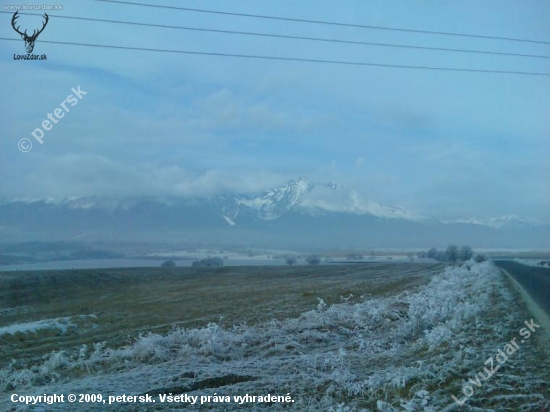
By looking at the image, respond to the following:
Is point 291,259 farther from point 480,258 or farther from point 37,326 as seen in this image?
point 37,326

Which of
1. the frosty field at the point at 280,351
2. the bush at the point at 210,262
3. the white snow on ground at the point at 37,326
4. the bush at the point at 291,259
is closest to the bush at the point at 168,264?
the bush at the point at 210,262

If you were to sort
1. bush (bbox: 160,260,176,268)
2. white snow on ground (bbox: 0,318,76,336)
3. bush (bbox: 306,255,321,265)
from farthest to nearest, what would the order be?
1. bush (bbox: 306,255,321,265)
2. bush (bbox: 160,260,176,268)
3. white snow on ground (bbox: 0,318,76,336)

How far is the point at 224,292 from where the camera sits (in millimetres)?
25406

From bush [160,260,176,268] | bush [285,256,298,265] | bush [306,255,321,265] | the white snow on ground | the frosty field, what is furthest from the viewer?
bush [285,256,298,265]

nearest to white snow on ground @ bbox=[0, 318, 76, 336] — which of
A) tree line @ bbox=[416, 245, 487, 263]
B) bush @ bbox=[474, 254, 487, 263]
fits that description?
tree line @ bbox=[416, 245, 487, 263]

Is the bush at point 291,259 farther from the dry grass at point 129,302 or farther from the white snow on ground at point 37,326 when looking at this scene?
the white snow on ground at point 37,326

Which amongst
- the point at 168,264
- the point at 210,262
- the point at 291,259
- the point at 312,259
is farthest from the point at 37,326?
the point at 291,259

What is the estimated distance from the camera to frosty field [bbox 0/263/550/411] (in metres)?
8.86

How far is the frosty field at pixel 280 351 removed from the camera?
8859 mm

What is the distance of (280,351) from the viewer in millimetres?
12211

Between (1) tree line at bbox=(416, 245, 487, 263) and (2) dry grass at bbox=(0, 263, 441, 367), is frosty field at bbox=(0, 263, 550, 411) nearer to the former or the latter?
(2) dry grass at bbox=(0, 263, 441, 367)

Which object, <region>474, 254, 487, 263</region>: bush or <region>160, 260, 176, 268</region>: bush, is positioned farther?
<region>474, 254, 487, 263</region>: bush

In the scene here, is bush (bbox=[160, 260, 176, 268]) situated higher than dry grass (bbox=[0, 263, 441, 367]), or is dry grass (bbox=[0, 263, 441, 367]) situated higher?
bush (bbox=[160, 260, 176, 268])

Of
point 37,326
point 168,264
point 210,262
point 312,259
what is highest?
point 312,259
